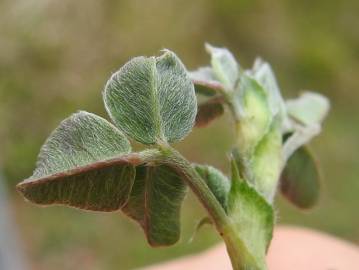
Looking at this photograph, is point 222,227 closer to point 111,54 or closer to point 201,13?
point 111,54

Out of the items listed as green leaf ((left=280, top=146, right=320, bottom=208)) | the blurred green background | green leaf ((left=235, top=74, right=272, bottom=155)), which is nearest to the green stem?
green leaf ((left=235, top=74, right=272, bottom=155))

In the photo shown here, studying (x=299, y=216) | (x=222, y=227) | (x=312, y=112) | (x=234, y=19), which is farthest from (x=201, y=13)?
(x=222, y=227)

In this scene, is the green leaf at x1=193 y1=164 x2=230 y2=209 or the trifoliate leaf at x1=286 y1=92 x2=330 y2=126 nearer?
the green leaf at x1=193 y1=164 x2=230 y2=209

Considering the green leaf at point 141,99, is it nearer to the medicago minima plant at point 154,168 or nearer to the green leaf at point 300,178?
the medicago minima plant at point 154,168

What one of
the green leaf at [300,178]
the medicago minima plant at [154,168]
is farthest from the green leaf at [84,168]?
the green leaf at [300,178]

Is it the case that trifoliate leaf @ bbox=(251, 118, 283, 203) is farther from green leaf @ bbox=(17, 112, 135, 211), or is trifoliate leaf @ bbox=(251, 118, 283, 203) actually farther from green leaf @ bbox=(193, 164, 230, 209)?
green leaf @ bbox=(17, 112, 135, 211)

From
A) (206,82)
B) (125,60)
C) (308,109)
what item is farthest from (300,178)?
(125,60)
